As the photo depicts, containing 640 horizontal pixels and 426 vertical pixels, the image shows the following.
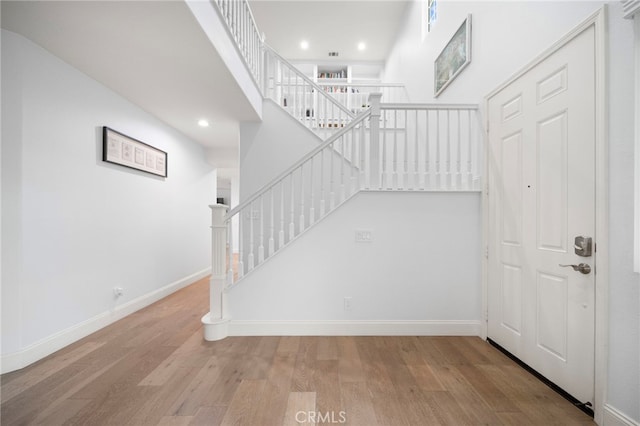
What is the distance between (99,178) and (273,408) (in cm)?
270

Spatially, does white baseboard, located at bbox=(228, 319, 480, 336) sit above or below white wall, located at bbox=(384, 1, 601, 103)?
below

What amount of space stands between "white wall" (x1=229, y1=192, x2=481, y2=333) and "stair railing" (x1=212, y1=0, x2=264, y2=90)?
195 centimetres

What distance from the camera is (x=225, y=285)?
2.67m

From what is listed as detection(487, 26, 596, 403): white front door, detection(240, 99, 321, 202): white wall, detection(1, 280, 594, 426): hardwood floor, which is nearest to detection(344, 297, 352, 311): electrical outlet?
detection(1, 280, 594, 426): hardwood floor

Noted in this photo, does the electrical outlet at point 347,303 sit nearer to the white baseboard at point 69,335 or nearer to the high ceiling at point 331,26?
the white baseboard at point 69,335

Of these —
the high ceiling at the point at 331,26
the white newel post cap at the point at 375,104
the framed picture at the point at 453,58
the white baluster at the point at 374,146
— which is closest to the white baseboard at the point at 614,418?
the white baluster at the point at 374,146

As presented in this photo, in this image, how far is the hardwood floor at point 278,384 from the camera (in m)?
1.58

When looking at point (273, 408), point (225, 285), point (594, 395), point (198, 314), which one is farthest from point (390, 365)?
point (198, 314)

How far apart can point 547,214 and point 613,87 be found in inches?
31.6

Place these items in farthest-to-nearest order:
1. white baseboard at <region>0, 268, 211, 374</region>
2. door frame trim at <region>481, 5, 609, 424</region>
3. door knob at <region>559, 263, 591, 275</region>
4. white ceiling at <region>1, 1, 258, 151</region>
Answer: white baseboard at <region>0, 268, 211, 374</region> → white ceiling at <region>1, 1, 258, 151</region> → door knob at <region>559, 263, 591, 275</region> → door frame trim at <region>481, 5, 609, 424</region>

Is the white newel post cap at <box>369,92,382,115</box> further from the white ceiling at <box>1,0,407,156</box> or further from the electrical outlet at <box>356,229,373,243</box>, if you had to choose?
the white ceiling at <box>1,0,407,156</box>

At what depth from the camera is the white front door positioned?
1642 millimetres

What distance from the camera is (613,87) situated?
1.48 meters

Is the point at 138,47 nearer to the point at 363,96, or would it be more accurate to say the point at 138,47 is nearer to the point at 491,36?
the point at 491,36
